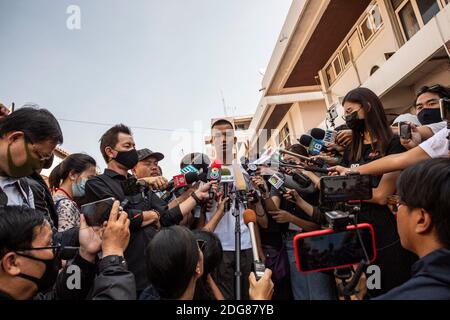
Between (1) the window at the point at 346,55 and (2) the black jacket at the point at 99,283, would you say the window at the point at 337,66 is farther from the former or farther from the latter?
(2) the black jacket at the point at 99,283

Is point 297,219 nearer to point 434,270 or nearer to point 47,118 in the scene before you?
point 434,270

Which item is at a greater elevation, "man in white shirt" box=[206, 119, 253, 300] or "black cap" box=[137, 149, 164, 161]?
"black cap" box=[137, 149, 164, 161]

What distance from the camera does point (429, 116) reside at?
96.6 inches

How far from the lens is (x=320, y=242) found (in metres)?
1.07

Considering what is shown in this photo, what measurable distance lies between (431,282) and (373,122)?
1409 mm

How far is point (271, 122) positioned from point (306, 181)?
13.1 meters

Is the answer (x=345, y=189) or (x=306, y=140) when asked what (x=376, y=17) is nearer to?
(x=306, y=140)

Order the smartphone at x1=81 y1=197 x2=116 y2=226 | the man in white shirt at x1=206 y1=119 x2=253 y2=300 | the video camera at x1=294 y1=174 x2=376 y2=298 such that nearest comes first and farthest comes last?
the video camera at x1=294 y1=174 x2=376 y2=298 → the smartphone at x1=81 y1=197 x2=116 y2=226 → the man in white shirt at x1=206 y1=119 x2=253 y2=300

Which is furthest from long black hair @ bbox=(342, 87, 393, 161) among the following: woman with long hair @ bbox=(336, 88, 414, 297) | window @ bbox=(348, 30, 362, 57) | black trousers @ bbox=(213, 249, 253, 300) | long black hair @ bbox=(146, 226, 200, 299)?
window @ bbox=(348, 30, 362, 57)

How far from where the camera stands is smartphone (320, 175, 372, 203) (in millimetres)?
1275

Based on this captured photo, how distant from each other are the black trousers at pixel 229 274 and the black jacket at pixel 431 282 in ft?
4.79

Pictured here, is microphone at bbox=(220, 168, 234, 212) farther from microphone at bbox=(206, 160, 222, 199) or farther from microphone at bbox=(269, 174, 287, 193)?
microphone at bbox=(269, 174, 287, 193)

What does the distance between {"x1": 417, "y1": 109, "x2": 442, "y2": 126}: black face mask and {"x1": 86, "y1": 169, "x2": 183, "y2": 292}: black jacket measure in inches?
94.8

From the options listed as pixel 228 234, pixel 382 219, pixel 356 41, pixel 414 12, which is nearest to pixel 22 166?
pixel 228 234
